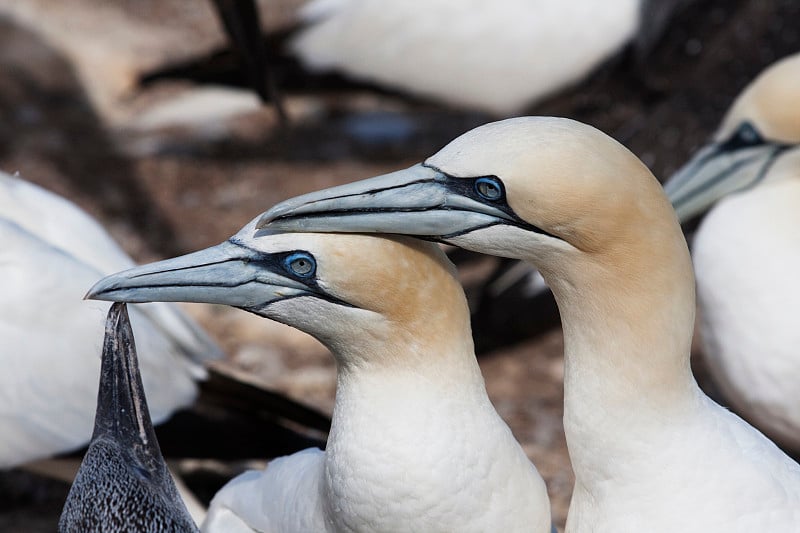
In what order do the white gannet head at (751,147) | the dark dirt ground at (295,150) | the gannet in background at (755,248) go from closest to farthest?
1. the gannet in background at (755,248)
2. the white gannet head at (751,147)
3. the dark dirt ground at (295,150)

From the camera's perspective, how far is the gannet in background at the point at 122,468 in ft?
7.68

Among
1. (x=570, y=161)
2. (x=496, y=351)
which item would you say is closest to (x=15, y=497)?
(x=496, y=351)

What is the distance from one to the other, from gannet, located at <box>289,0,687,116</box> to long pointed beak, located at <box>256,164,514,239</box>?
11.7 feet

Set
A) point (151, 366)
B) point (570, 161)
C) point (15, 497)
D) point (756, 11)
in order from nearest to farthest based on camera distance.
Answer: point (570, 161) < point (151, 366) < point (15, 497) < point (756, 11)

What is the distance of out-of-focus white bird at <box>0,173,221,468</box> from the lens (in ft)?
12.0

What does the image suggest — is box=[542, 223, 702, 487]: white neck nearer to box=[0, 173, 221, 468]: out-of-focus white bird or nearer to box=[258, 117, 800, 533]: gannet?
box=[258, 117, 800, 533]: gannet

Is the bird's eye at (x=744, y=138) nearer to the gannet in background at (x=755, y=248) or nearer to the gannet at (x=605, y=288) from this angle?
the gannet in background at (x=755, y=248)

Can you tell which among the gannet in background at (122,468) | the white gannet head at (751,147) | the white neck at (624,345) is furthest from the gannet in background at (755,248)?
the gannet in background at (122,468)

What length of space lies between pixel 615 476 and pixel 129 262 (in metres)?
2.17

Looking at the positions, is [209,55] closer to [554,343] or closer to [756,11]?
[554,343]

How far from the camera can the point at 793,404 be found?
3.80 meters

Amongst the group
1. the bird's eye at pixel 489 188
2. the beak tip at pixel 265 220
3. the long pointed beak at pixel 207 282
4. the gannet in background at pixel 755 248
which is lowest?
the gannet in background at pixel 755 248

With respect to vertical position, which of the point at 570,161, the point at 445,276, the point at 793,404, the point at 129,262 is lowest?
the point at 129,262

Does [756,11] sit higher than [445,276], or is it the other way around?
[445,276]
